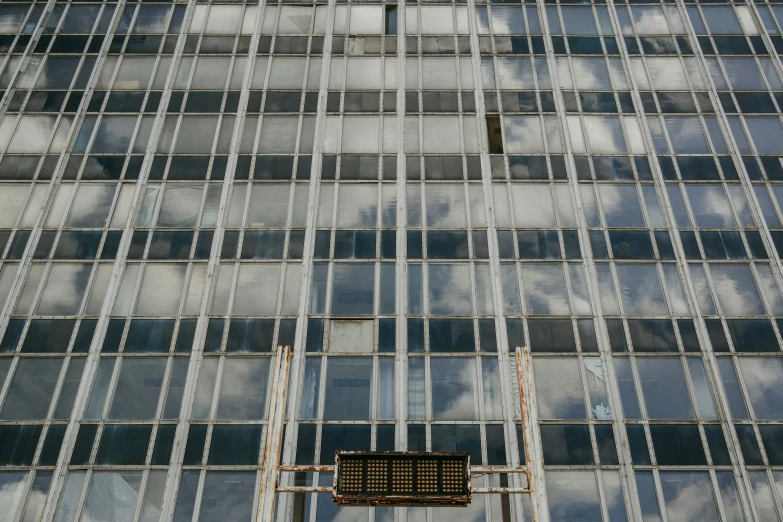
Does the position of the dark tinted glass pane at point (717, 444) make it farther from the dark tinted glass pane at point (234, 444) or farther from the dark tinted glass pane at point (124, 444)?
the dark tinted glass pane at point (124, 444)

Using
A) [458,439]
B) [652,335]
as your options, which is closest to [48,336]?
[458,439]

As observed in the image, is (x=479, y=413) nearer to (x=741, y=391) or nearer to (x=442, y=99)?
(x=741, y=391)

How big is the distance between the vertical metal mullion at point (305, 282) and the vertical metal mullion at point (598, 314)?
9364mm

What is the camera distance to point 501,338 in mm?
21047

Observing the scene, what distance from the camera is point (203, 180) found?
81.0ft

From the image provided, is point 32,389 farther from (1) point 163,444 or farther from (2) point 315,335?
(2) point 315,335

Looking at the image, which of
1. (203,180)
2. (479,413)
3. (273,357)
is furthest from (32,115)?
(479,413)

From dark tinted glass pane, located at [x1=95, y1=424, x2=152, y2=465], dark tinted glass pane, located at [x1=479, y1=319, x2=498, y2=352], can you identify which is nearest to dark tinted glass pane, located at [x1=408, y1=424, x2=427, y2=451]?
dark tinted glass pane, located at [x1=479, y1=319, x2=498, y2=352]

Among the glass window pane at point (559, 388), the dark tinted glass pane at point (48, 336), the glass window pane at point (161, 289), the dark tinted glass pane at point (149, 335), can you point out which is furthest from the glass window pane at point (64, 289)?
the glass window pane at point (559, 388)

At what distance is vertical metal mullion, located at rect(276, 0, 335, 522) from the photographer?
745 inches

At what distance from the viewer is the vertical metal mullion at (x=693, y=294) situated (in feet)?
61.1

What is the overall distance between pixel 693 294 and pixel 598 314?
141 inches

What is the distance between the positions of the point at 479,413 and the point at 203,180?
1402 centimetres

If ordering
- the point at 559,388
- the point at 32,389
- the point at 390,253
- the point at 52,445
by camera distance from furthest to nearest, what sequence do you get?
the point at 390,253
the point at 559,388
the point at 32,389
the point at 52,445
